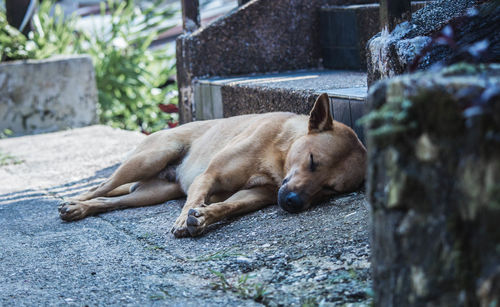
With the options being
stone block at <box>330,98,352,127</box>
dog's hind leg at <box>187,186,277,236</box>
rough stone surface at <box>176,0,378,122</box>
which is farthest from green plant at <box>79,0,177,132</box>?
dog's hind leg at <box>187,186,277,236</box>

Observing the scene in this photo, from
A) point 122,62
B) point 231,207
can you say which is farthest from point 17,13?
point 231,207

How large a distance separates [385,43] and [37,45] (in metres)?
5.96

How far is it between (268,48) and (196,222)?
3.26 metres

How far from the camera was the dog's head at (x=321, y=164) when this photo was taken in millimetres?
3555

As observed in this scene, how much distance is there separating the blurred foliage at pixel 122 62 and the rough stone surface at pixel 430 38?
5.21 meters

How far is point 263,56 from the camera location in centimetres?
630

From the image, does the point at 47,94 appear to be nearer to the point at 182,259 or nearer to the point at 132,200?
the point at 132,200

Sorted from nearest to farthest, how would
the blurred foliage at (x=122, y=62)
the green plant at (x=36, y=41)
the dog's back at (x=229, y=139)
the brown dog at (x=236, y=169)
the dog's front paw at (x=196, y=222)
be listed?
the dog's front paw at (x=196, y=222) → the brown dog at (x=236, y=169) → the dog's back at (x=229, y=139) → the green plant at (x=36, y=41) → the blurred foliage at (x=122, y=62)

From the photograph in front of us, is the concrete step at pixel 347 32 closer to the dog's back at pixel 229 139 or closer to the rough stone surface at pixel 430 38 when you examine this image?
the dog's back at pixel 229 139

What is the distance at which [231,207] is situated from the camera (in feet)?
12.0

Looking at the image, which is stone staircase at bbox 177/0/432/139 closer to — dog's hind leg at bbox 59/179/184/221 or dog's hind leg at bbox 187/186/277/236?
dog's hind leg at bbox 59/179/184/221

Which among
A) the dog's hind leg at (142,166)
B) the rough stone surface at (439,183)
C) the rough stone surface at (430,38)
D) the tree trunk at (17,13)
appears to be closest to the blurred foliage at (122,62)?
the tree trunk at (17,13)

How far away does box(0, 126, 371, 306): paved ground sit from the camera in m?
2.44

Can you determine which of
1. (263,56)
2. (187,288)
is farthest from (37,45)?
(187,288)
